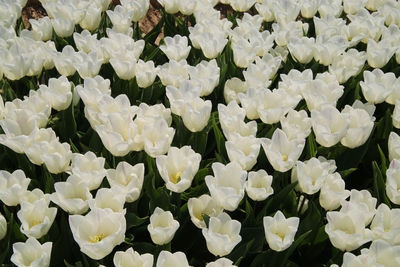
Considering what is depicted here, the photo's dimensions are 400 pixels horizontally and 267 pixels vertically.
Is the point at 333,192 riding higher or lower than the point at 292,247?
higher

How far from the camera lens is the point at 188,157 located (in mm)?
1940

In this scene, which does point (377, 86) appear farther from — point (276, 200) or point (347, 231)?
point (347, 231)

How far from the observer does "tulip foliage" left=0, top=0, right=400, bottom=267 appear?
1.73 m

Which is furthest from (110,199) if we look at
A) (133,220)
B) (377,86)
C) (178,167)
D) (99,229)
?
(377,86)

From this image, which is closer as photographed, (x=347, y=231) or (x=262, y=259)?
(x=347, y=231)

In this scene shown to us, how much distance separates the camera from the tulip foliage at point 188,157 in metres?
1.73

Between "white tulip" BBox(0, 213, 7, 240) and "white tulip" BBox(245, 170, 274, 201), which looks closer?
"white tulip" BBox(0, 213, 7, 240)

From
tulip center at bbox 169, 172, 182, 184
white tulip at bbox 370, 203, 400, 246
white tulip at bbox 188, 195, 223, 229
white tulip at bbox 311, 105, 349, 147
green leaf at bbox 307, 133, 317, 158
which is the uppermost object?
white tulip at bbox 311, 105, 349, 147

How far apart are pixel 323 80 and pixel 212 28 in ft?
2.74

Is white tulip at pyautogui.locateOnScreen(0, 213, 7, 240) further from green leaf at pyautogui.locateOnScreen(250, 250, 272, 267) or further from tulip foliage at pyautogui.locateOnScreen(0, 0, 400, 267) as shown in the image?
green leaf at pyautogui.locateOnScreen(250, 250, 272, 267)

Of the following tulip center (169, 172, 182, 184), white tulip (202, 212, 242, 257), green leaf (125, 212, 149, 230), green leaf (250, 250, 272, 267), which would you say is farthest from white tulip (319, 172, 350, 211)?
green leaf (125, 212, 149, 230)

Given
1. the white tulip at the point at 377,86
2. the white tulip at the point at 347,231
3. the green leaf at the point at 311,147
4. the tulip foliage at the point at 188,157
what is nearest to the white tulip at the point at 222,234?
the tulip foliage at the point at 188,157

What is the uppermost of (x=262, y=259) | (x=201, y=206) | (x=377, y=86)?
(x=377, y=86)

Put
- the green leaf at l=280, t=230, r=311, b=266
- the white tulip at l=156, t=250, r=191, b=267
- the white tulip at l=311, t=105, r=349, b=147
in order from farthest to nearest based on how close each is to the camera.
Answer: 1. the white tulip at l=311, t=105, r=349, b=147
2. the green leaf at l=280, t=230, r=311, b=266
3. the white tulip at l=156, t=250, r=191, b=267
